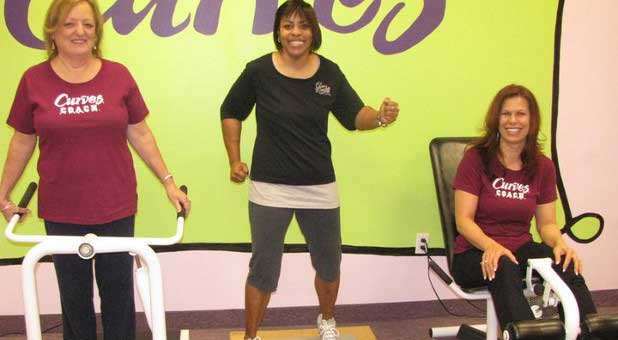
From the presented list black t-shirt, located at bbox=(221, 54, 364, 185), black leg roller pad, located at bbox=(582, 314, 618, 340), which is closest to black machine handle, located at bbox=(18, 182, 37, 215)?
black t-shirt, located at bbox=(221, 54, 364, 185)

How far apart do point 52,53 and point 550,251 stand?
1.87 m

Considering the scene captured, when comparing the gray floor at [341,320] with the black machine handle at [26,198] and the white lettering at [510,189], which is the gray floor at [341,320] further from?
the black machine handle at [26,198]

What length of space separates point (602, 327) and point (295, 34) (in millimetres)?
1409

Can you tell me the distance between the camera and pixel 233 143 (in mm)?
2422

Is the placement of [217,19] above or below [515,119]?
above

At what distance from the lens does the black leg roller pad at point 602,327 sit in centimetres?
180

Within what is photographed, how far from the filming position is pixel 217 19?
108 inches

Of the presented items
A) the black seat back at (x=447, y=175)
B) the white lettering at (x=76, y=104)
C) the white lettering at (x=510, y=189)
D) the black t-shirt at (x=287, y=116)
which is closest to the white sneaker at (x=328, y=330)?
the black seat back at (x=447, y=175)

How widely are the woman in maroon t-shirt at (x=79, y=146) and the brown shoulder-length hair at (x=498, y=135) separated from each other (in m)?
1.18

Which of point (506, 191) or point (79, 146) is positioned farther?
point (506, 191)

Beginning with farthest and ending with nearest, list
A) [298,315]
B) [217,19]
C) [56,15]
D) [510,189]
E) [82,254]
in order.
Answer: [298,315] < [217,19] < [510,189] < [56,15] < [82,254]

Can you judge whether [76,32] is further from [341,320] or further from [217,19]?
[341,320]

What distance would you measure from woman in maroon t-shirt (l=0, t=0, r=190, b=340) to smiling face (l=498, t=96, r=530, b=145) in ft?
4.09

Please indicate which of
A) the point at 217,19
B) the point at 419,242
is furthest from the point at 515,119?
the point at 217,19
